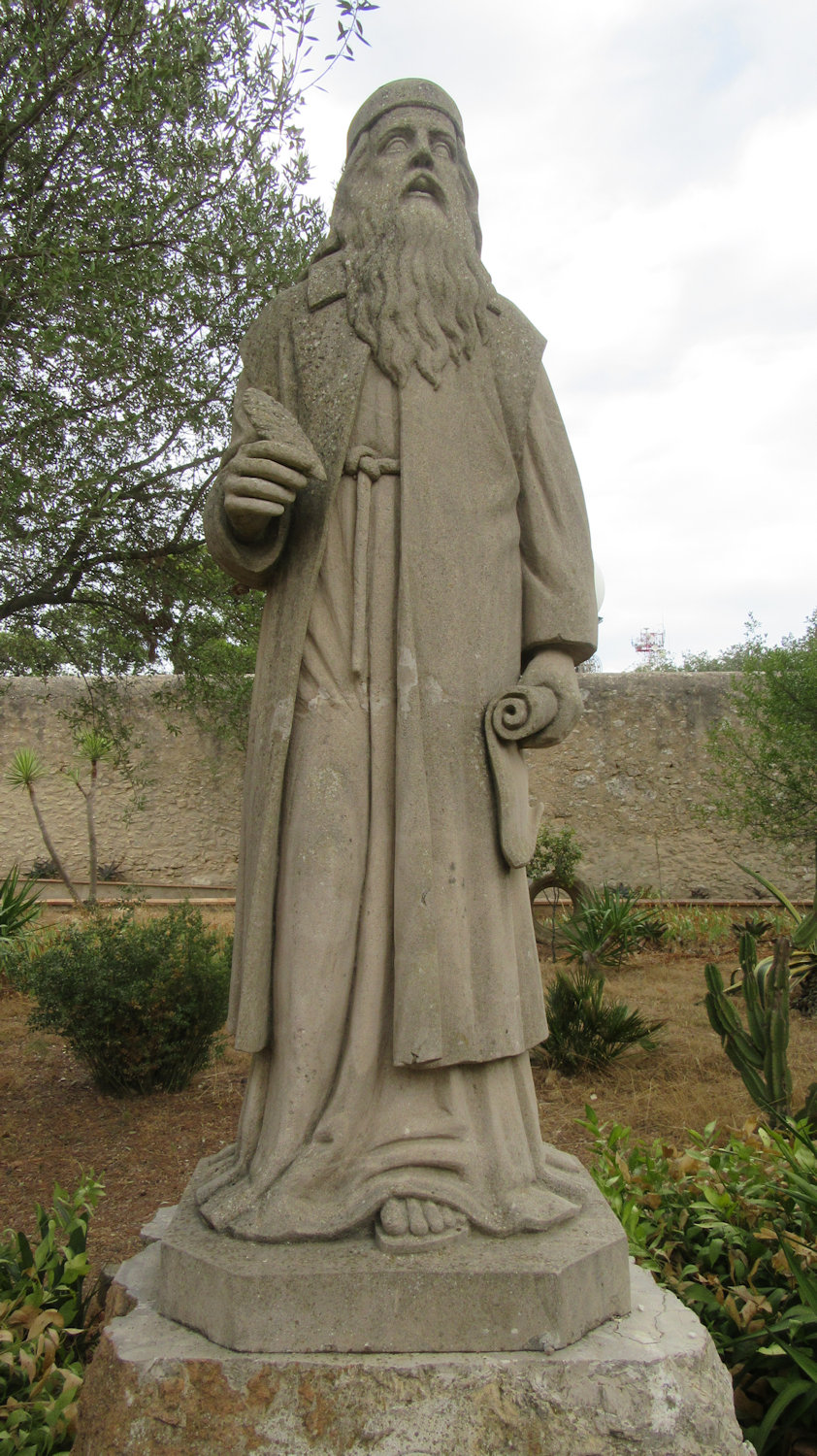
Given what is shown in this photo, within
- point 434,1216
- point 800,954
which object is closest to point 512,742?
point 434,1216

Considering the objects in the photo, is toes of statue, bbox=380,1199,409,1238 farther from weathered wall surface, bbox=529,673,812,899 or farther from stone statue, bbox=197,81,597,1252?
weathered wall surface, bbox=529,673,812,899

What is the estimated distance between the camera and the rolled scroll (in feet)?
7.27

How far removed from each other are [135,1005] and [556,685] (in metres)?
4.50

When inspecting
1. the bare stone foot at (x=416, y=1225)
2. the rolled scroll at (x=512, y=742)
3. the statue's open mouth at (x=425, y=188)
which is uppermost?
the statue's open mouth at (x=425, y=188)

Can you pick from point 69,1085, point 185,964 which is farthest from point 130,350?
point 69,1085

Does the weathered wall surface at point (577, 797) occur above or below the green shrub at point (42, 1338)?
above

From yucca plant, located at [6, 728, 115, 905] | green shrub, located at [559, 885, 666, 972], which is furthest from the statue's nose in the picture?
green shrub, located at [559, 885, 666, 972]

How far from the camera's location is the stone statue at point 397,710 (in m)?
2.09

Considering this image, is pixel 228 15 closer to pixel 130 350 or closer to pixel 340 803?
pixel 130 350

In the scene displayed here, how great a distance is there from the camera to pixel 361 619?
7.42ft

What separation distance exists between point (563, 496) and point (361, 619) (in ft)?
1.97

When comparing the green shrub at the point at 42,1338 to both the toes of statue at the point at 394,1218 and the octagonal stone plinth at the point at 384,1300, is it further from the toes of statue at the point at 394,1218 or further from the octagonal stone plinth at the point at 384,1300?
the toes of statue at the point at 394,1218

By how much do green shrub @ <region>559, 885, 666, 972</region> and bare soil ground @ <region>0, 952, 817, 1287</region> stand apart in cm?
134

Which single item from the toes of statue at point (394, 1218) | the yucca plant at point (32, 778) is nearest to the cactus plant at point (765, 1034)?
the toes of statue at point (394, 1218)
